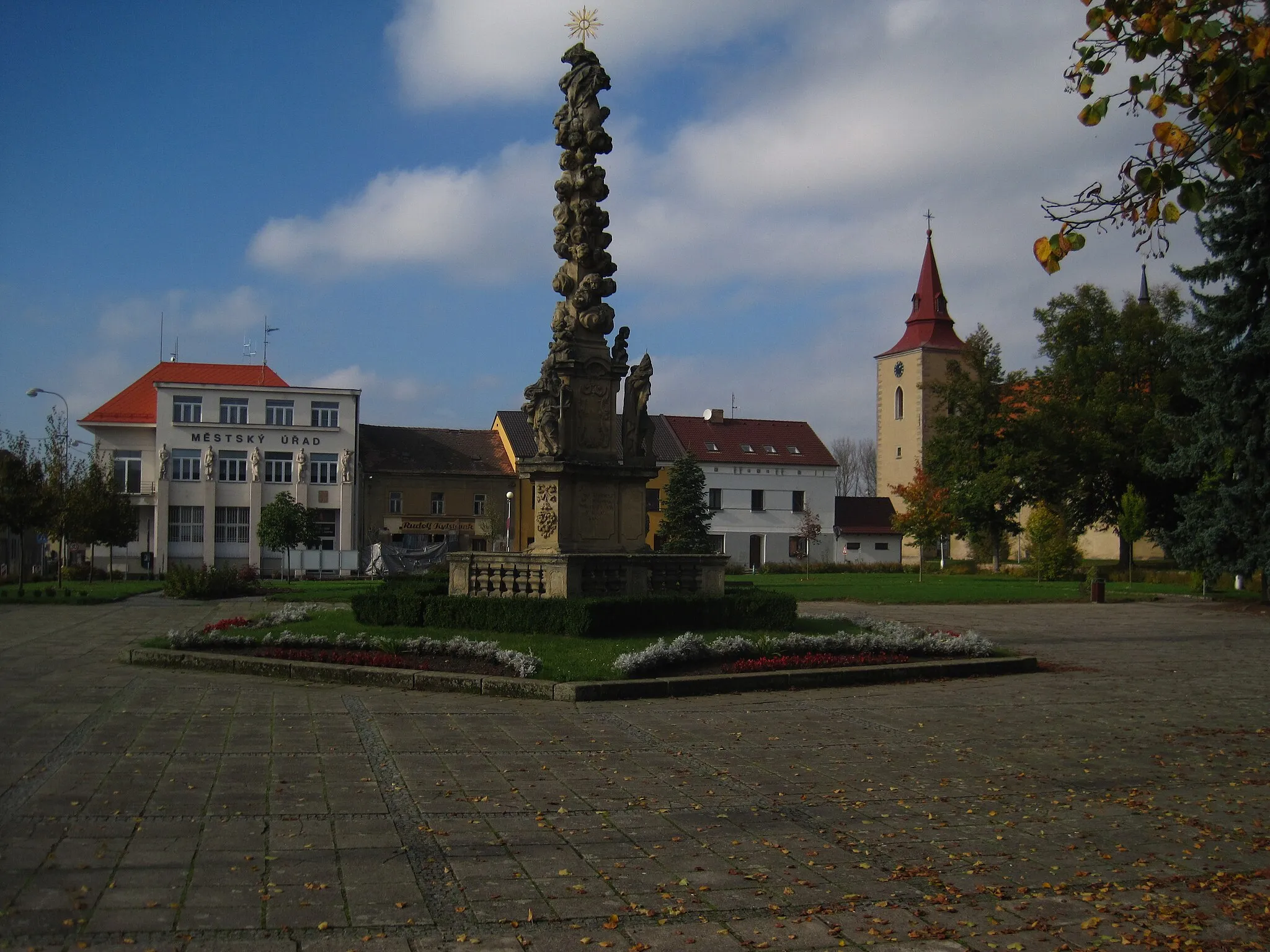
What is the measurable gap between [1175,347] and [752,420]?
5176 centimetres

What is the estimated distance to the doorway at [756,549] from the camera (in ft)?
263

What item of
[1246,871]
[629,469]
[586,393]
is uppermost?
[586,393]

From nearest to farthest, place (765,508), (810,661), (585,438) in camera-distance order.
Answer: (810,661) → (585,438) → (765,508)

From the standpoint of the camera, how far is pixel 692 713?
460 inches

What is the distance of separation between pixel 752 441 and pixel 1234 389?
171 feet

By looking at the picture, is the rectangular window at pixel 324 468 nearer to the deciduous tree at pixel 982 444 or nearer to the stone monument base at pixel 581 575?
the deciduous tree at pixel 982 444

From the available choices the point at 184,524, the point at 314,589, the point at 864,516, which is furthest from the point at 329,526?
the point at 864,516

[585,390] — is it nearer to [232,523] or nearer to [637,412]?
[637,412]

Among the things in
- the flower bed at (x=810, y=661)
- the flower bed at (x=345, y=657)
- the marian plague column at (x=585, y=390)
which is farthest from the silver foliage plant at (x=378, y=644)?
the marian plague column at (x=585, y=390)

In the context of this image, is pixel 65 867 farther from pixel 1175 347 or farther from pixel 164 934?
pixel 1175 347

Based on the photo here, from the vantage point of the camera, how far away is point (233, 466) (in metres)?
63.9

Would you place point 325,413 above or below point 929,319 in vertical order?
below

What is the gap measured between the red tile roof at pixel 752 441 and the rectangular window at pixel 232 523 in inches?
1169

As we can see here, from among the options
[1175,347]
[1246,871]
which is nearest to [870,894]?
[1246,871]
